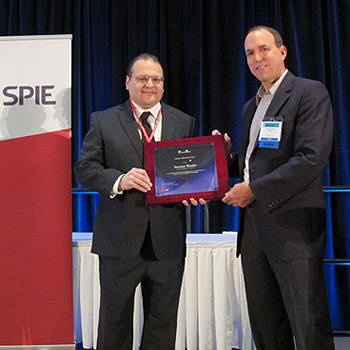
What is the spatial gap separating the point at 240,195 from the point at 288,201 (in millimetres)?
197

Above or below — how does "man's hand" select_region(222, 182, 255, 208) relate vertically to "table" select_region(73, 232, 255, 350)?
above

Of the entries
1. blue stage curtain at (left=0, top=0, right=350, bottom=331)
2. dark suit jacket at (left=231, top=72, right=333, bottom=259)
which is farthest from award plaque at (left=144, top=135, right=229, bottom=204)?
blue stage curtain at (left=0, top=0, right=350, bottom=331)

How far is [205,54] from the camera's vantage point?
445 centimetres

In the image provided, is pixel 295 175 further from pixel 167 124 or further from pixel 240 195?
pixel 167 124

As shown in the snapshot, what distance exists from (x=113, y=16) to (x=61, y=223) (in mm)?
2728

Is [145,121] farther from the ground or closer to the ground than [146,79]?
closer to the ground

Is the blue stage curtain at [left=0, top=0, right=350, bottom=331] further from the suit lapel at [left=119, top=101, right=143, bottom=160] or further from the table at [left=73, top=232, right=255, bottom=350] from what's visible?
the suit lapel at [left=119, top=101, right=143, bottom=160]

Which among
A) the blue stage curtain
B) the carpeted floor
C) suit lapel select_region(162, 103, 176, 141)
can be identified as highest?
the blue stage curtain

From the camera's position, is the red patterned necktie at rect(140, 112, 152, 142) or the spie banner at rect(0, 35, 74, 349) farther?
the spie banner at rect(0, 35, 74, 349)

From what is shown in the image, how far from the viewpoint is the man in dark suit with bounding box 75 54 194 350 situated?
2104 millimetres

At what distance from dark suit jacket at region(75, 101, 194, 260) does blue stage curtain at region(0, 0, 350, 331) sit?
2.26 meters

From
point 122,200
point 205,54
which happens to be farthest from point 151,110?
point 205,54

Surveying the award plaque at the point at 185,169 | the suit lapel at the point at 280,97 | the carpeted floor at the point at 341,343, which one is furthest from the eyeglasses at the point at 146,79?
the carpeted floor at the point at 341,343

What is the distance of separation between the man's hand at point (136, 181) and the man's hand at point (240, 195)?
1.11 feet
